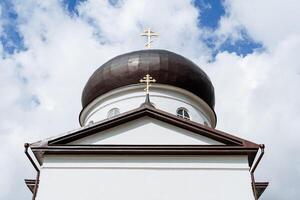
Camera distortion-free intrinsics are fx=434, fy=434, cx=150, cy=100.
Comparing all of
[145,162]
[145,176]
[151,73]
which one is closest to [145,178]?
[145,176]

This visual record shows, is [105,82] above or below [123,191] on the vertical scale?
above

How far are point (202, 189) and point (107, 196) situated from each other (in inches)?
97.7

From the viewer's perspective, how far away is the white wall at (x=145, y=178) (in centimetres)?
1126

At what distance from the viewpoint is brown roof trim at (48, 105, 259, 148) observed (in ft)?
39.9

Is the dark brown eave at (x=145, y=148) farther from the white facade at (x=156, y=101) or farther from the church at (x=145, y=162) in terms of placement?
the white facade at (x=156, y=101)

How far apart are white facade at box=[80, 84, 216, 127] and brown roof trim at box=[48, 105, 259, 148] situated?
4.17 m

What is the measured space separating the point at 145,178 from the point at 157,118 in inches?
76.8

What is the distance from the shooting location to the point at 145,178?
1155 cm

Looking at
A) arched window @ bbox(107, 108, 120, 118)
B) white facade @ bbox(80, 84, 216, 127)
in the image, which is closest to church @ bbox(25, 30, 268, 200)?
white facade @ bbox(80, 84, 216, 127)

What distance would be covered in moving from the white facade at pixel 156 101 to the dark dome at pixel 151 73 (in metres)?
0.27

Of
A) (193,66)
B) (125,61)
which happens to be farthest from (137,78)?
(193,66)

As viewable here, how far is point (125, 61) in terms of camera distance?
1855 cm

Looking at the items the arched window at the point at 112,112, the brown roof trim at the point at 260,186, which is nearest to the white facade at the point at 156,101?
the arched window at the point at 112,112

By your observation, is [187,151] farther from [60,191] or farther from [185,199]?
[60,191]
